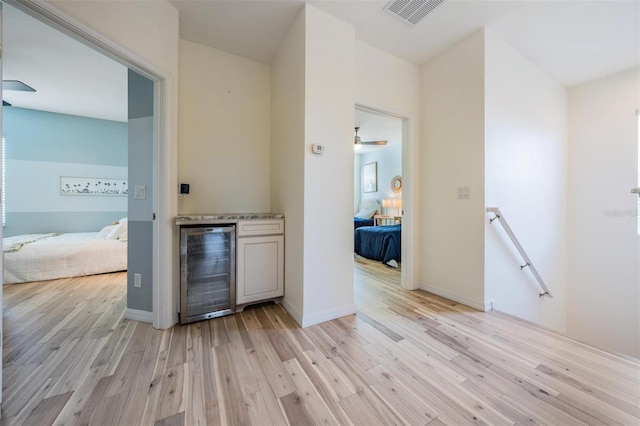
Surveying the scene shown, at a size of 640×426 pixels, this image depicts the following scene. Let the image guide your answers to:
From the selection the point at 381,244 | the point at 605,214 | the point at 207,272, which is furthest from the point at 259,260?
the point at 605,214

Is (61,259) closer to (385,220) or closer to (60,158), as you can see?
(60,158)

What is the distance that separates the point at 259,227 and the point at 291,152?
0.79 meters

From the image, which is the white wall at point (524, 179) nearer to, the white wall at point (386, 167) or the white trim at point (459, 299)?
the white trim at point (459, 299)

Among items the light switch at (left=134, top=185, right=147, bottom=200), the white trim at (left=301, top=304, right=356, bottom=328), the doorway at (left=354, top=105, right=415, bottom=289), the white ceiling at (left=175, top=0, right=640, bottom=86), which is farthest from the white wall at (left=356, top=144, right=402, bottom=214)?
the light switch at (left=134, top=185, right=147, bottom=200)

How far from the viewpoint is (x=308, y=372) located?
5.04ft

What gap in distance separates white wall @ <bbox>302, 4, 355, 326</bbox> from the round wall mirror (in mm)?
4387

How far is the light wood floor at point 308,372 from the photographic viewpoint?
1.24m

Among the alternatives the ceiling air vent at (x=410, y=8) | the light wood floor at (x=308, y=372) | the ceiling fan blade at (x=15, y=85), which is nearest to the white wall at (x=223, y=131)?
the light wood floor at (x=308, y=372)

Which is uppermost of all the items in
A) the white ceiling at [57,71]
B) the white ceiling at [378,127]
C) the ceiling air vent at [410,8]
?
the ceiling air vent at [410,8]

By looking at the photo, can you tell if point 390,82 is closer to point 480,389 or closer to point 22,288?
point 480,389

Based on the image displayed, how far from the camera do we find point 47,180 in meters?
4.38

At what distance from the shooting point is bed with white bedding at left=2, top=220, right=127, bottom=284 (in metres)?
3.11

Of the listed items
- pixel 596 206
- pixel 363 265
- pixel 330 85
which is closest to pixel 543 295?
pixel 596 206

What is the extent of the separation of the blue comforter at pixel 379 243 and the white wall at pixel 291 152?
7.27 ft
